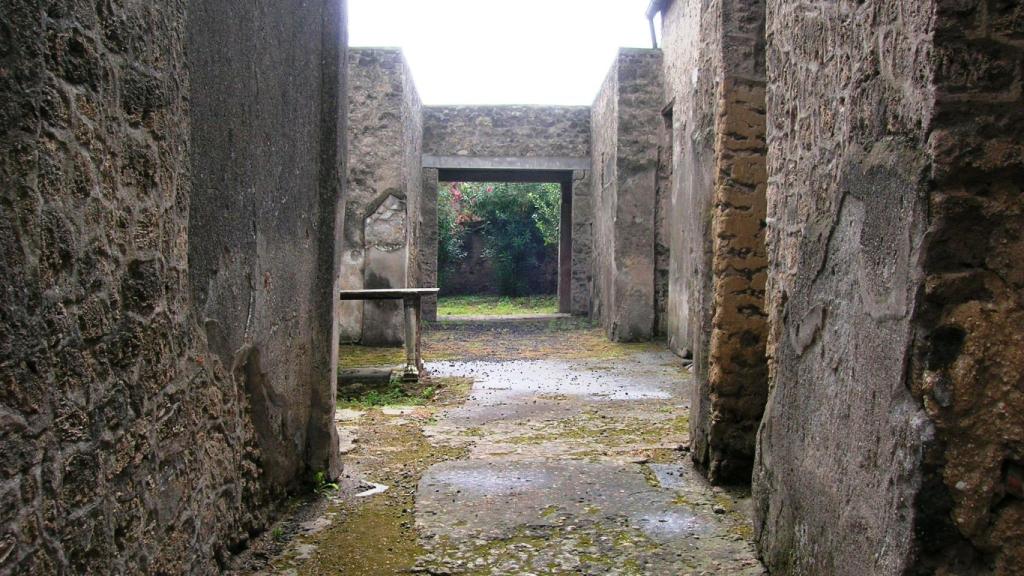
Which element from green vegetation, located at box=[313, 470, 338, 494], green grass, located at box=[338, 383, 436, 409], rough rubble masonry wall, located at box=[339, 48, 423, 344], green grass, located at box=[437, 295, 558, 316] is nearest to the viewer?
green vegetation, located at box=[313, 470, 338, 494]

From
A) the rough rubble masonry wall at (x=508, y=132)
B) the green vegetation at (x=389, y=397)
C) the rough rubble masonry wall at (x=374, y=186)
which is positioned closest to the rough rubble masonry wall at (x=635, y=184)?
the rough rubble masonry wall at (x=374, y=186)

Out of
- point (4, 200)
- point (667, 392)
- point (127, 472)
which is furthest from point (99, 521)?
point (667, 392)

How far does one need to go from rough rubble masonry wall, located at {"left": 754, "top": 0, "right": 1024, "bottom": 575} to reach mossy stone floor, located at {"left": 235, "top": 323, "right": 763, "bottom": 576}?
1.05 meters

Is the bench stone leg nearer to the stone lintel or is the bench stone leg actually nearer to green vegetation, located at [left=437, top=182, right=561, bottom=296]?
the stone lintel

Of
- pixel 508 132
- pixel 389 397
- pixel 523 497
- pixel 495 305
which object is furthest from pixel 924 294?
pixel 495 305

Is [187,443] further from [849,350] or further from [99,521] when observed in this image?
[849,350]

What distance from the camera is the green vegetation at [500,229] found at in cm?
2294

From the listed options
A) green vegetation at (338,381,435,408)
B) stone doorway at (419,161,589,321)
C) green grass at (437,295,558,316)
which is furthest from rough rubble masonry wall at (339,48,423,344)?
green grass at (437,295,558,316)

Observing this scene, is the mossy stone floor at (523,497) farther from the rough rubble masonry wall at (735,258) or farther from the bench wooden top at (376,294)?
the bench wooden top at (376,294)

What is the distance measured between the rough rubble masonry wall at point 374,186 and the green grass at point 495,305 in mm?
7199

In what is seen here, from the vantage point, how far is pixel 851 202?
2.30 metres

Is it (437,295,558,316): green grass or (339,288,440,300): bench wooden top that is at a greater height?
(339,288,440,300): bench wooden top

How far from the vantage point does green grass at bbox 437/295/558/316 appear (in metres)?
17.6

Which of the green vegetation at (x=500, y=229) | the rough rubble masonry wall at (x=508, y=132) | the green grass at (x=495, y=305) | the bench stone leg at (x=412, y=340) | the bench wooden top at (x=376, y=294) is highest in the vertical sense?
the rough rubble masonry wall at (x=508, y=132)
